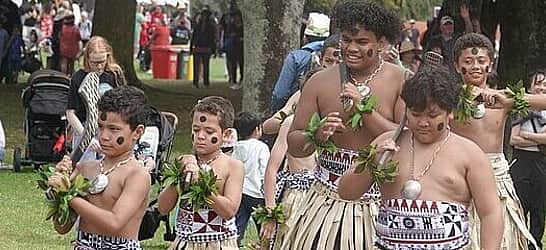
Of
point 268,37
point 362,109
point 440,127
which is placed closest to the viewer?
point 440,127

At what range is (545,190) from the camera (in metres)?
9.91

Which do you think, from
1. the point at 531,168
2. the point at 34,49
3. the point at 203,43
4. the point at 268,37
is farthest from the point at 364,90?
the point at 34,49

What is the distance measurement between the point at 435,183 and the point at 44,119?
10.3 metres

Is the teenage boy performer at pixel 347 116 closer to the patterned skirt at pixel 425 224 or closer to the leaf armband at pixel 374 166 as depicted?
the leaf armband at pixel 374 166

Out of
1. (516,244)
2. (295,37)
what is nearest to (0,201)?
(295,37)

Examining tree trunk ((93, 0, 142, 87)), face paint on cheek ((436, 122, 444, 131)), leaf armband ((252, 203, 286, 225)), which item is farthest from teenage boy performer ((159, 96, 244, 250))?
tree trunk ((93, 0, 142, 87))

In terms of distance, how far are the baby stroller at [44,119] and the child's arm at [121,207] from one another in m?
8.98

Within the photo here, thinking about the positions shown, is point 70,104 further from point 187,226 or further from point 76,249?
point 76,249

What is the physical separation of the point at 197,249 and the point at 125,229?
1.06 metres

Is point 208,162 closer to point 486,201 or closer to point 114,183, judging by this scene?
point 114,183

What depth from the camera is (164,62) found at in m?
33.5

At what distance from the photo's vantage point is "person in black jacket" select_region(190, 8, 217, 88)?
2925 centimetres

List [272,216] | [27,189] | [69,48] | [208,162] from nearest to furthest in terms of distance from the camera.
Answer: [272,216]
[208,162]
[27,189]
[69,48]

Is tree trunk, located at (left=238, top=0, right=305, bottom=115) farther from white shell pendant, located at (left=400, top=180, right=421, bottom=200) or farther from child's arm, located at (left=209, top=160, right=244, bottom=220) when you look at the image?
white shell pendant, located at (left=400, top=180, right=421, bottom=200)
